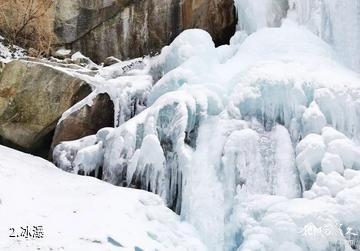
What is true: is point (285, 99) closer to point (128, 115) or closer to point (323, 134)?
point (323, 134)

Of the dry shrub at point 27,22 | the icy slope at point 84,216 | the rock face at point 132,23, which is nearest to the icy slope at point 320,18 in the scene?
the rock face at point 132,23

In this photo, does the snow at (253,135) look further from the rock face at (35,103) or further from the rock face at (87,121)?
the rock face at (35,103)

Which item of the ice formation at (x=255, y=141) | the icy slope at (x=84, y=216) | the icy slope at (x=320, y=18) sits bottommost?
the icy slope at (x=84, y=216)

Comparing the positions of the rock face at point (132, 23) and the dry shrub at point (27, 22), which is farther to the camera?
the dry shrub at point (27, 22)

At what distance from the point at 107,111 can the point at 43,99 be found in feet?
4.41

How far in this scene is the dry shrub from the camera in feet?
39.9

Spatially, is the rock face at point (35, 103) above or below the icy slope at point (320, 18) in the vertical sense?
below

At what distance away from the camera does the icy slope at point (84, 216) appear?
5223 millimetres

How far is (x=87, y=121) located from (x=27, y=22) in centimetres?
471

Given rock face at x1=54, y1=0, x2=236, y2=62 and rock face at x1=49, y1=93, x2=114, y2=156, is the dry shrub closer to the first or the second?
rock face at x1=54, y1=0, x2=236, y2=62

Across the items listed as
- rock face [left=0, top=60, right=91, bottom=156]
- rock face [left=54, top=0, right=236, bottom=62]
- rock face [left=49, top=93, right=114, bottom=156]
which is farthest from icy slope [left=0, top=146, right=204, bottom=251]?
rock face [left=54, top=0, right=236, bottom=62]

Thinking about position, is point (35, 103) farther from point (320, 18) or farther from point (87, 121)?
point (320, 18)

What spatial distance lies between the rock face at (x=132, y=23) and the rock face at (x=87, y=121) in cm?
292

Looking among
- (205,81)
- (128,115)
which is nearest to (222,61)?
(205,81)
